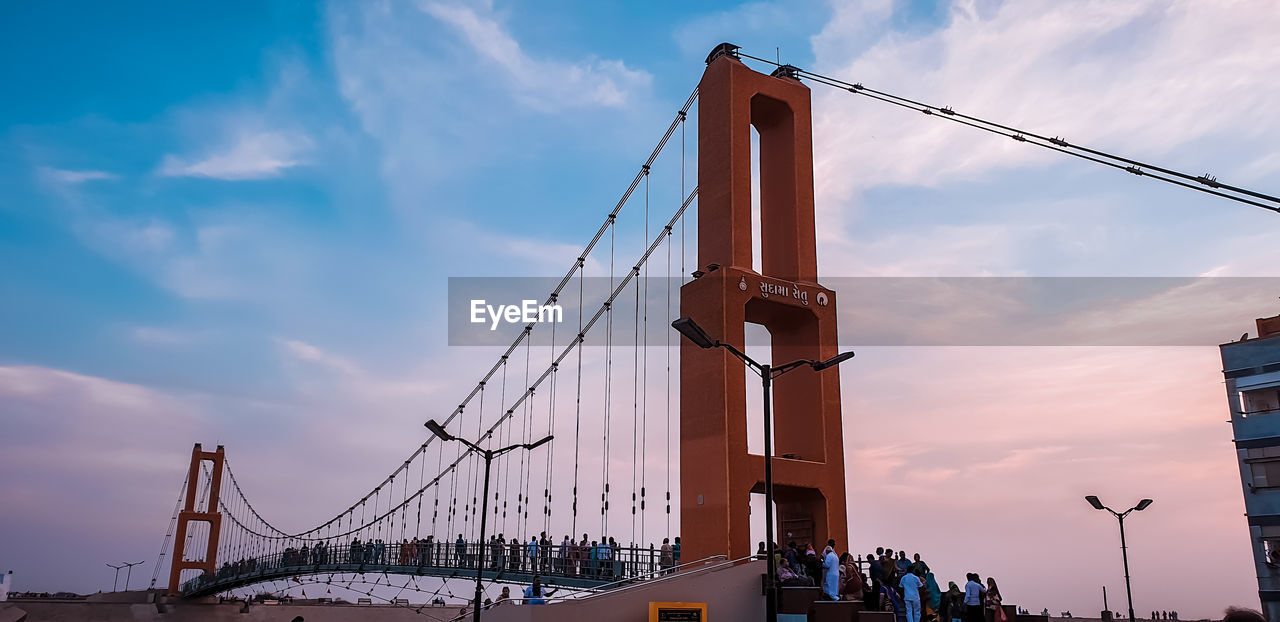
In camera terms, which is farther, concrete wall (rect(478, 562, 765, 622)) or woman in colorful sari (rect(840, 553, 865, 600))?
concrete wall (rect(478, 562, 765, 622))

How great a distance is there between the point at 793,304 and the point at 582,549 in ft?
35.0

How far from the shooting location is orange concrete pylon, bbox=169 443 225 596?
93.8 meters

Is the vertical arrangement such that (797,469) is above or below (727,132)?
below

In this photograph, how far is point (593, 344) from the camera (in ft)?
151

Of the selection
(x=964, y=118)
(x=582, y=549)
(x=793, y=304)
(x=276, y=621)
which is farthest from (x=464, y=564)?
(x=276, y=621)

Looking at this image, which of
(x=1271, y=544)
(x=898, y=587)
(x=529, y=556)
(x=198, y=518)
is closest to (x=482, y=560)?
(x=529, y=556)

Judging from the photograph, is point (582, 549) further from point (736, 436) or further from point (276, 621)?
point (276, 621)

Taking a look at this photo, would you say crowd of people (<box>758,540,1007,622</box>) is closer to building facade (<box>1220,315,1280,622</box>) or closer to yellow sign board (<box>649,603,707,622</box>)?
yellow sign board (<box>649,603,707,622</box>)

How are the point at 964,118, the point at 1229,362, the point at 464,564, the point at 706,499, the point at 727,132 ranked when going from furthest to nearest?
the point at 1229,362 < the point at 464,564 < the point at 964,118 < the point at 727,132 < the point at 706,499

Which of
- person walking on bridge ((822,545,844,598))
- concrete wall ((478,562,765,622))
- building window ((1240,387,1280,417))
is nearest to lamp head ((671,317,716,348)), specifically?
person walking on bridge ((822,545,844,598))

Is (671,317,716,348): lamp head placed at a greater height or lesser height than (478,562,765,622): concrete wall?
greater

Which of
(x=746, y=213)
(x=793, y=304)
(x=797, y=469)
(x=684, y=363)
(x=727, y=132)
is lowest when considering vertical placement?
(x=797, y=469)

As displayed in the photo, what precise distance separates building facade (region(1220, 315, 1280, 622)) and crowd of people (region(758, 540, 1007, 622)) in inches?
1179

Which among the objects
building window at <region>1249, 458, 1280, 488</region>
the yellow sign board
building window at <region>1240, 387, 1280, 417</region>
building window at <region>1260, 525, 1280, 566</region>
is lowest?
the yellow sign board
